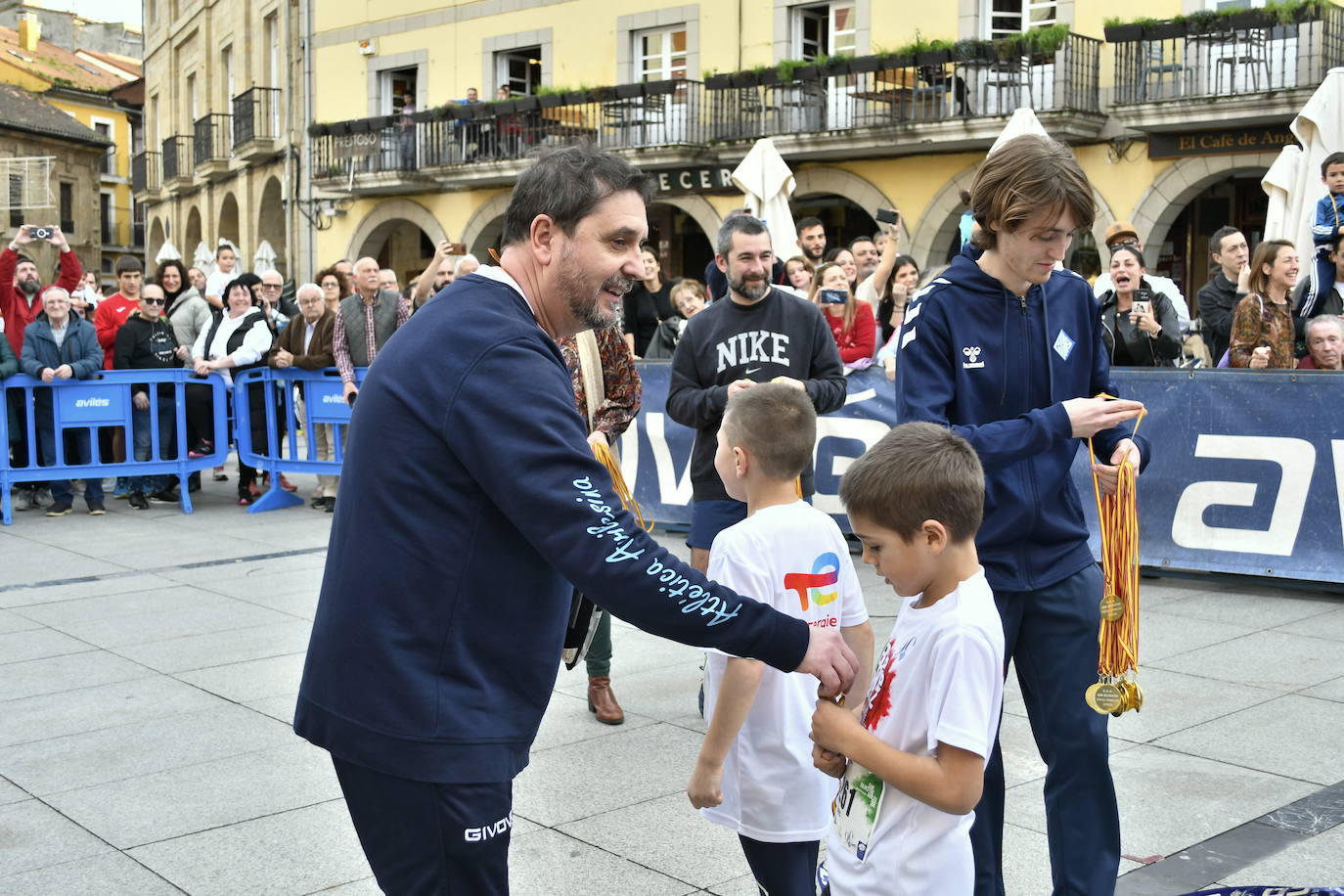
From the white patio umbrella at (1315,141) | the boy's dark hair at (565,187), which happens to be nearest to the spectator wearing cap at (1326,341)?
the white patio umbrella at (1315,141)

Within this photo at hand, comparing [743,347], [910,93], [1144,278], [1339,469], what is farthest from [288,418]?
[910,93]

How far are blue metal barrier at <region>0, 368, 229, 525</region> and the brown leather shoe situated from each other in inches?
298

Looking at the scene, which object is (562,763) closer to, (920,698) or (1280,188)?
(920,698)

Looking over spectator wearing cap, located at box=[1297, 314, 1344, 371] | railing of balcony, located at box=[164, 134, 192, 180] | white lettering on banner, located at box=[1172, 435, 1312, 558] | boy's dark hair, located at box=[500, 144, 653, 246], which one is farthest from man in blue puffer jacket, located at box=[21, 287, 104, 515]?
railing of balcony, located at box=[164, 134, 192, 180]

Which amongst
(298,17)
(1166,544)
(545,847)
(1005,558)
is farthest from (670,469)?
(298,17)

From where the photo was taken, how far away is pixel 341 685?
7.61ft

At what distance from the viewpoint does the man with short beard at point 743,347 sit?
18.6 feet

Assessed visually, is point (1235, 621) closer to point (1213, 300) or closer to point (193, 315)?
point (1213, 300)

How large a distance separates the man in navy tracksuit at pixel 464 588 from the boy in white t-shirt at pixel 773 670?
832 millimetres

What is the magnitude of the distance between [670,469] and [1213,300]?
3.97m

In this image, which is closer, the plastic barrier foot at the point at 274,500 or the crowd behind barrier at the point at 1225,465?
the crowd behind barrier at the point at 1225,465

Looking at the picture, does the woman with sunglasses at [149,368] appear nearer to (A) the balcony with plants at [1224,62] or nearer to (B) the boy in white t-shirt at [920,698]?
(B) the boy in white t-shirt at [920,698]

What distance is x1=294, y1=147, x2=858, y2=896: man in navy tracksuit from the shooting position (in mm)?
2238

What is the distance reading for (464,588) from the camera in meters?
2.27
